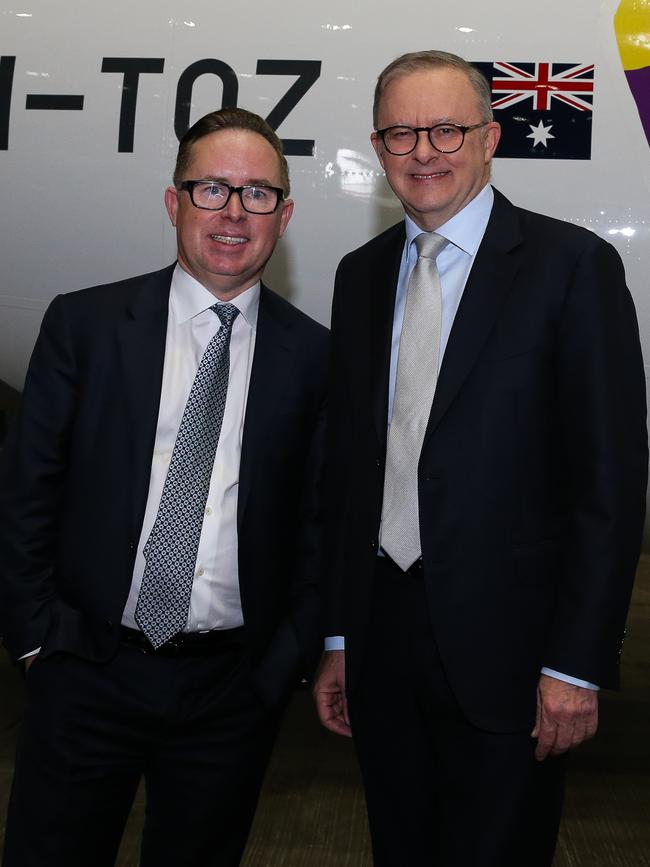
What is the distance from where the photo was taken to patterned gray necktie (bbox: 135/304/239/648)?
1.72 metres

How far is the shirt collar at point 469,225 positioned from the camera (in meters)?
1.76

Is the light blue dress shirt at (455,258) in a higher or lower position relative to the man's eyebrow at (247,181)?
lower

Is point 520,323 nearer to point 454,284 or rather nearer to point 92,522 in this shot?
point 454,284

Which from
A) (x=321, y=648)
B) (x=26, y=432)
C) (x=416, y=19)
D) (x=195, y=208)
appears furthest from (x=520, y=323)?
(x=416, y=19)

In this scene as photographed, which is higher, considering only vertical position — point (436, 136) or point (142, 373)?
point (436, 136)

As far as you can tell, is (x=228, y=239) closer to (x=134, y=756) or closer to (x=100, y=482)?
(x=100, y=482)

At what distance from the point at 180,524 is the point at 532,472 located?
645 mm

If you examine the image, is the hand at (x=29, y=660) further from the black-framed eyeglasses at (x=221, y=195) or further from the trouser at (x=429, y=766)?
the black-framed eyeglasses at (x=221, y=195)

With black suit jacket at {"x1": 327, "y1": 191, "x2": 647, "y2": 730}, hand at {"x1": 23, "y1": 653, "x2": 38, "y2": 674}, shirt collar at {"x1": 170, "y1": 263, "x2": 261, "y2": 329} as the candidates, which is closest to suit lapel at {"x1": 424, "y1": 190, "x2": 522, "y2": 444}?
black suit jacket at {"x1": 327, "y1": 191, "x2": 647, "y2": 730}

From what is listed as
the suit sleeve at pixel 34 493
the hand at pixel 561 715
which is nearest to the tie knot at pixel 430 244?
the suit sleeve at pixel 34 493

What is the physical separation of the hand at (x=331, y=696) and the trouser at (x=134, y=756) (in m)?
0.13

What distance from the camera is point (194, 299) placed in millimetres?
1831

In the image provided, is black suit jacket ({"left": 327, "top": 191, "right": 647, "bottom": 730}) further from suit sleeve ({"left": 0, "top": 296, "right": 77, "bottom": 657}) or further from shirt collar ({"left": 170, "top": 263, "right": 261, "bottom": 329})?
suit sleeve ({"left": 0, "top": 296, "right": 77, "bottom": 657})

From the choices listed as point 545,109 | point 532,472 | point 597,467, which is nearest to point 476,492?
point 532,472
